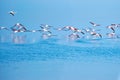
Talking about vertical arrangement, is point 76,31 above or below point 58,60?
above

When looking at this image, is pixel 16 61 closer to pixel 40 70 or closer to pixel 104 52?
pixel 40 70

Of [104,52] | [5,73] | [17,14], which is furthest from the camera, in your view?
[17,14]

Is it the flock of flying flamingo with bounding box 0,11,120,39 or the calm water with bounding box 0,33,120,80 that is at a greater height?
the flock of flying flamingo with bounding box 0,11,120,39

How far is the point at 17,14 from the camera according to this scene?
3.91 metres

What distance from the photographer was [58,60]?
3533mm

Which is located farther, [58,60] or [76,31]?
[76,31]

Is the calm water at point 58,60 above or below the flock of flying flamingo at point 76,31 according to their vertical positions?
below

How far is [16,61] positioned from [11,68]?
9cm

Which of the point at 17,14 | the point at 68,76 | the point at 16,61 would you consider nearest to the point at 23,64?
the point at 16,61

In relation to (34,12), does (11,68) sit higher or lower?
lower

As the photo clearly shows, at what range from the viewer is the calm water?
343 cm

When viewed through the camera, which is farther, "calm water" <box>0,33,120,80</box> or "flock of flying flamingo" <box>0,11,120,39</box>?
"flock of flying flamingo" <box>0,11,120,39</box>

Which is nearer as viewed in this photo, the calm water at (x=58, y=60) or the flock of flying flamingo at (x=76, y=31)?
the calm water at (x=58, y=60)

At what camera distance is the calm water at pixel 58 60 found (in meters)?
3.43
